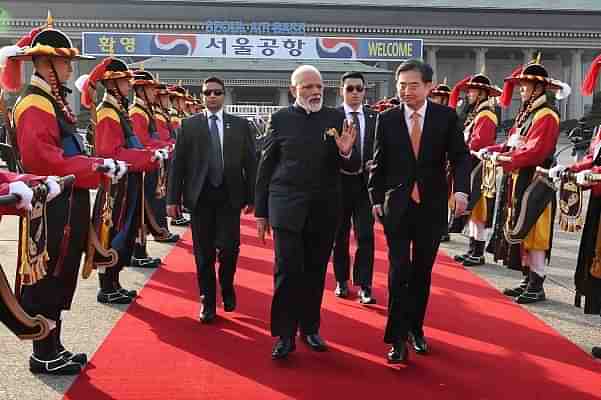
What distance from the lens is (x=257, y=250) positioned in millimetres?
8258

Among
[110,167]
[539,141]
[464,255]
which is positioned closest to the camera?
[110,167]

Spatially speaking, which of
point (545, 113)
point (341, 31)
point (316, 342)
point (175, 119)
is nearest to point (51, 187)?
point (316, 342)

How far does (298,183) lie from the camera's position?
4.28 meters

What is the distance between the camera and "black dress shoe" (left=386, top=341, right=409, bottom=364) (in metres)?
4.20

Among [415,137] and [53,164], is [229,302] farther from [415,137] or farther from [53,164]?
[415,137]

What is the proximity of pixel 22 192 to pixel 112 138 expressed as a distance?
259 centimetres

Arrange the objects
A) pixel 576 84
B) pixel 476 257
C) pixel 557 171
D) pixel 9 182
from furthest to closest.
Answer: pixel 576 84
pixel 476 257
pixel 557 171
pixel 9 182

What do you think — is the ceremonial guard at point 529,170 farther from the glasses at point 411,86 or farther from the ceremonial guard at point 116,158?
the ceremonial guard at point 116,158

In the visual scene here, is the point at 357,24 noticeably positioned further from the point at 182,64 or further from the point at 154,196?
the point at 154,196

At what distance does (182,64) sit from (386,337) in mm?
31428

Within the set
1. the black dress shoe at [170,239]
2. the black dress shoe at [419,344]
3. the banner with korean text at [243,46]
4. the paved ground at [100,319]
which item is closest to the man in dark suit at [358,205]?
the black dress shoe at [419,344]

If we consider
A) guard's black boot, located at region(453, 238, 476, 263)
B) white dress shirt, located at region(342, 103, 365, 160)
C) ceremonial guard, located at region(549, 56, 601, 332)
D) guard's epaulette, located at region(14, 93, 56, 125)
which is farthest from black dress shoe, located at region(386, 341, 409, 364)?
guard's black boot, located at region(453, 238, 476, 263)

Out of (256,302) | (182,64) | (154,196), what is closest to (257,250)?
(154,196)

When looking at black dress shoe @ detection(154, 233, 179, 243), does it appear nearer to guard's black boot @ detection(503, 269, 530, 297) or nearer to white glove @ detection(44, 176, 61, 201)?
guard's black boot @ detection(503, 269, 530, 297)
